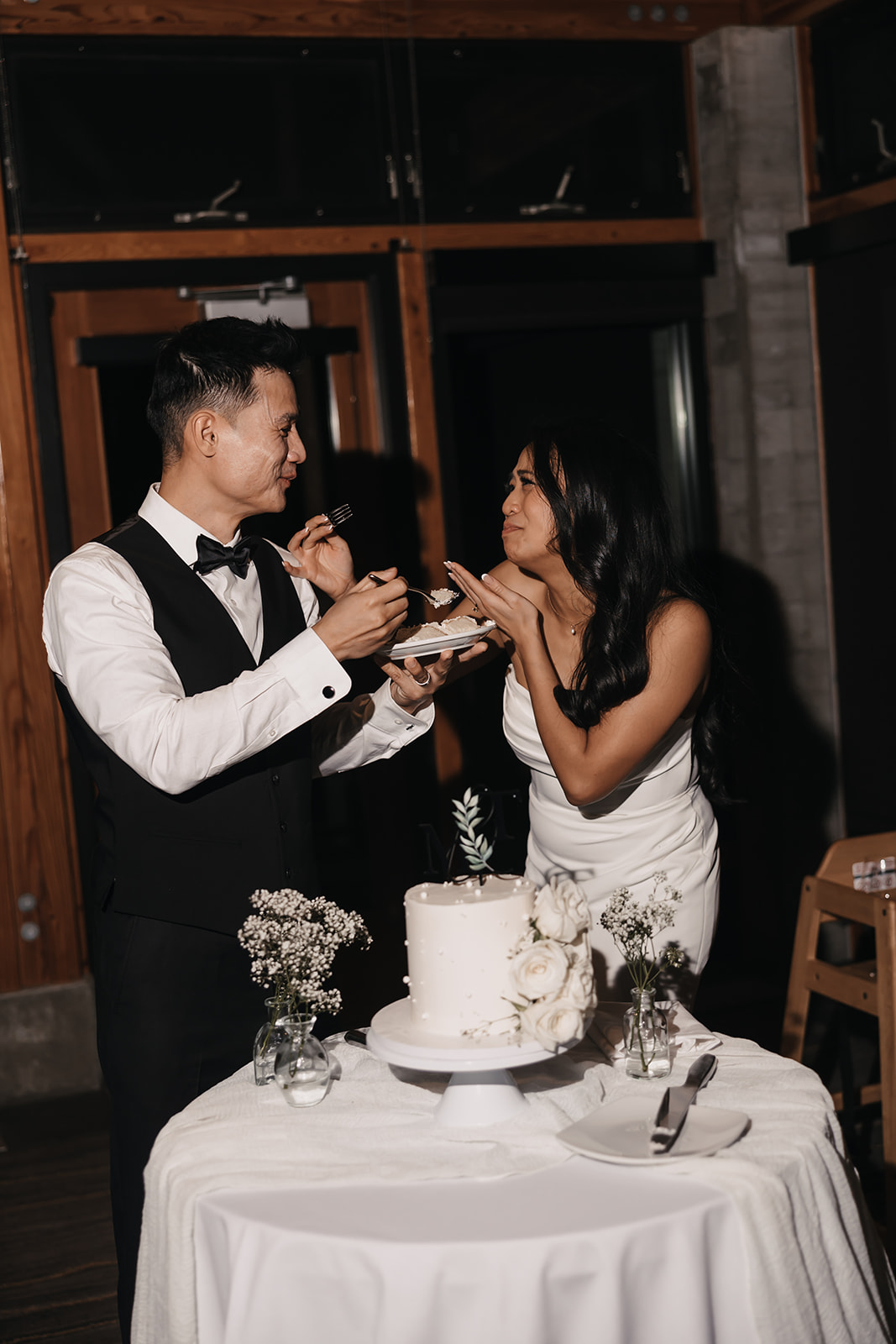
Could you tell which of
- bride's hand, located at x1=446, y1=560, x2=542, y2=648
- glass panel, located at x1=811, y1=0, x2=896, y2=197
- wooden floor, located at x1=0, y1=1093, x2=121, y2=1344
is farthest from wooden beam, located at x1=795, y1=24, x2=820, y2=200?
wooden floor, located at x1=0, y1=1093, x2=121, y2=1344

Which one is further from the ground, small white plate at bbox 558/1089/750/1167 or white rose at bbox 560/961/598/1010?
white rose at bbox 560/961/598/1010

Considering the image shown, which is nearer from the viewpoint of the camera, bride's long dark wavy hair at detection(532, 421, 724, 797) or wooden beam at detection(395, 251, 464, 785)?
bride's long dark wavy hair at detection(532, 421, 724, 797)

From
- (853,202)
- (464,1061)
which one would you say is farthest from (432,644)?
(853,202)

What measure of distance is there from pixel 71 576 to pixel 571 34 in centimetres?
302

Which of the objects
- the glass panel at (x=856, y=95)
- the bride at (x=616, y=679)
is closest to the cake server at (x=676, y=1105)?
the bride at (x=616, y=679)

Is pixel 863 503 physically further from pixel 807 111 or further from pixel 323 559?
pixel 323 559

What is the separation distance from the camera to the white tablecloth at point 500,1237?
4.50ft

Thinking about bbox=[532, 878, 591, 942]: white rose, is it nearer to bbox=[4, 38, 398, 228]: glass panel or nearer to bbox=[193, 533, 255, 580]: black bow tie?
bbox=[193, 533, 255, 580]: black bow tie

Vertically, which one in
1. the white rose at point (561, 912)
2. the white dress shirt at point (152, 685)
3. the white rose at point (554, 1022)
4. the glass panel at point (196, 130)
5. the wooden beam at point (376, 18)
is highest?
the wooden beam at point (376, 18)

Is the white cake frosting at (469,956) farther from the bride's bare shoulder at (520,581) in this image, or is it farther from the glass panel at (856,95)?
the glass panel at (856,95)

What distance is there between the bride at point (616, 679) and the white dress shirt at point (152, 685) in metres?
0.56

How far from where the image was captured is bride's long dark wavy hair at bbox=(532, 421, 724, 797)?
2570 millimetres

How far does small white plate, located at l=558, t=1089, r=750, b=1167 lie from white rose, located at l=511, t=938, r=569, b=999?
0.61ft

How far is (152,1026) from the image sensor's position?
2.13 metres
